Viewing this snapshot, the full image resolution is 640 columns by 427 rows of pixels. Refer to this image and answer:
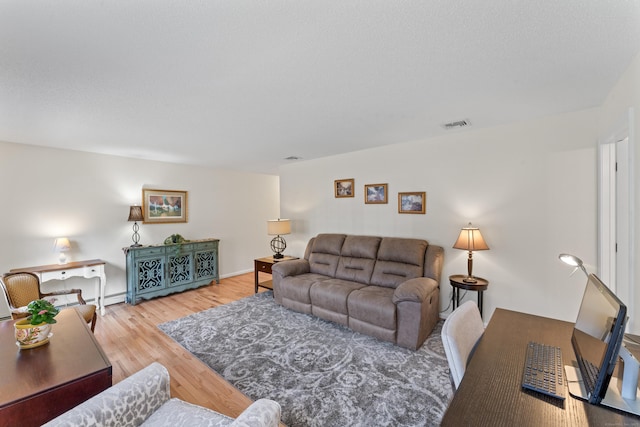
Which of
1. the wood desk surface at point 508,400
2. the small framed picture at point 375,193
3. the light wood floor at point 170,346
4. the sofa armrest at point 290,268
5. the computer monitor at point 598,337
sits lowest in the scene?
the light wood floor at point 170,346

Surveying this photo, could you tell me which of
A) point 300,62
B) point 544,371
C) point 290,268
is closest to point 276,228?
point 290,268

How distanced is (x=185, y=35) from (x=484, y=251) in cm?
342

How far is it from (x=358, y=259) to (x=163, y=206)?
3.62 meters

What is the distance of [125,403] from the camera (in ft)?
3.84

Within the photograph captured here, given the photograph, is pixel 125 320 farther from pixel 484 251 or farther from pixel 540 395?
pixel 484 251

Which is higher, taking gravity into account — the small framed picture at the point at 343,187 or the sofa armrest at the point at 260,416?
the small framed picture at the point at 343,187

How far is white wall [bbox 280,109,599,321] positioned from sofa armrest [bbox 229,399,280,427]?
2.91m

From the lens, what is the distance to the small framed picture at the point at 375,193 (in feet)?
12.8

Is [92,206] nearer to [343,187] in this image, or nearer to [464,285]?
[343,187]

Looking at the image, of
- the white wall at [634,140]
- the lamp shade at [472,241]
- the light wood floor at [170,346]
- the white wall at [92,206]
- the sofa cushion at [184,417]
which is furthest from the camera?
the white wall at [92,206]

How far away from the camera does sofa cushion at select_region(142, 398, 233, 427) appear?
1171 mm

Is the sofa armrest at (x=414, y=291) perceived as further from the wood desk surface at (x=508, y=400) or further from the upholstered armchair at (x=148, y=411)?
the upholstered armchair at (x=148, y=411)

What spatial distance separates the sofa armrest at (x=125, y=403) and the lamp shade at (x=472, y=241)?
285cm

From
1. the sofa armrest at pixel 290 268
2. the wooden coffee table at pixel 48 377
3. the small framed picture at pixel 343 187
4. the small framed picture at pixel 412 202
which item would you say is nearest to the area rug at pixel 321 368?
the sofa armrest at pixel 290 268
